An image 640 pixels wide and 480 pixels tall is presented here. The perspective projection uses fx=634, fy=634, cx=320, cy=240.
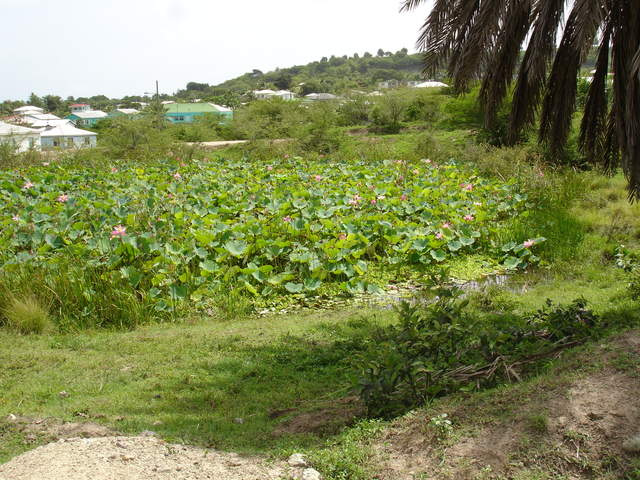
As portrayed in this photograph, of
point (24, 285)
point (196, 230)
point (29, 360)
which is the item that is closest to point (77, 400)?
point (29, 360)

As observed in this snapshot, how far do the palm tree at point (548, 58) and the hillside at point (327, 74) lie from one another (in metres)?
80.7

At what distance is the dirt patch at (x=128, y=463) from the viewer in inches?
106

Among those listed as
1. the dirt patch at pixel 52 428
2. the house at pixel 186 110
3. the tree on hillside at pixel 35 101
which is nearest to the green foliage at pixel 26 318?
the dirt patch at pixel 52 428

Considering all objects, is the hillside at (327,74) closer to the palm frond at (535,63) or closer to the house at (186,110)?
the house at (186,110)

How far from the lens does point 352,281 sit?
6.76m

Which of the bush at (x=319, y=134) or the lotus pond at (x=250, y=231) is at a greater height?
the bush at (x=319, y=134)

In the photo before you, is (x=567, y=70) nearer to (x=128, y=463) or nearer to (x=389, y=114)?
(x=128, y=463)

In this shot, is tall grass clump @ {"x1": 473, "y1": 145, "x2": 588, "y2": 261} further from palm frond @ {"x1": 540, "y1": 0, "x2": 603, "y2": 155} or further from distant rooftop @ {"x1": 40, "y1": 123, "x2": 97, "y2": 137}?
distant rooftop @ {"x1": 40, "y1": 123, "x2": 97, "y2": 137}

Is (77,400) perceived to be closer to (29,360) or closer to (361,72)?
(29,360)

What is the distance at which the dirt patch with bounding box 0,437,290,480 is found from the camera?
106 inches

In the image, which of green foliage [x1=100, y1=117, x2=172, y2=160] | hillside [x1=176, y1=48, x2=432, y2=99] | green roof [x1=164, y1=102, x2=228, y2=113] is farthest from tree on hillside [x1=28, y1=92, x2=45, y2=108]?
green foliage [x1=100, y1=117, x2=172, y2=160]

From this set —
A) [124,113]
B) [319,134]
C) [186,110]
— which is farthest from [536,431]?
[186,110]

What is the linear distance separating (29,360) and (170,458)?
2432mm

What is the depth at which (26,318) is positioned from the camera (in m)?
5.62
